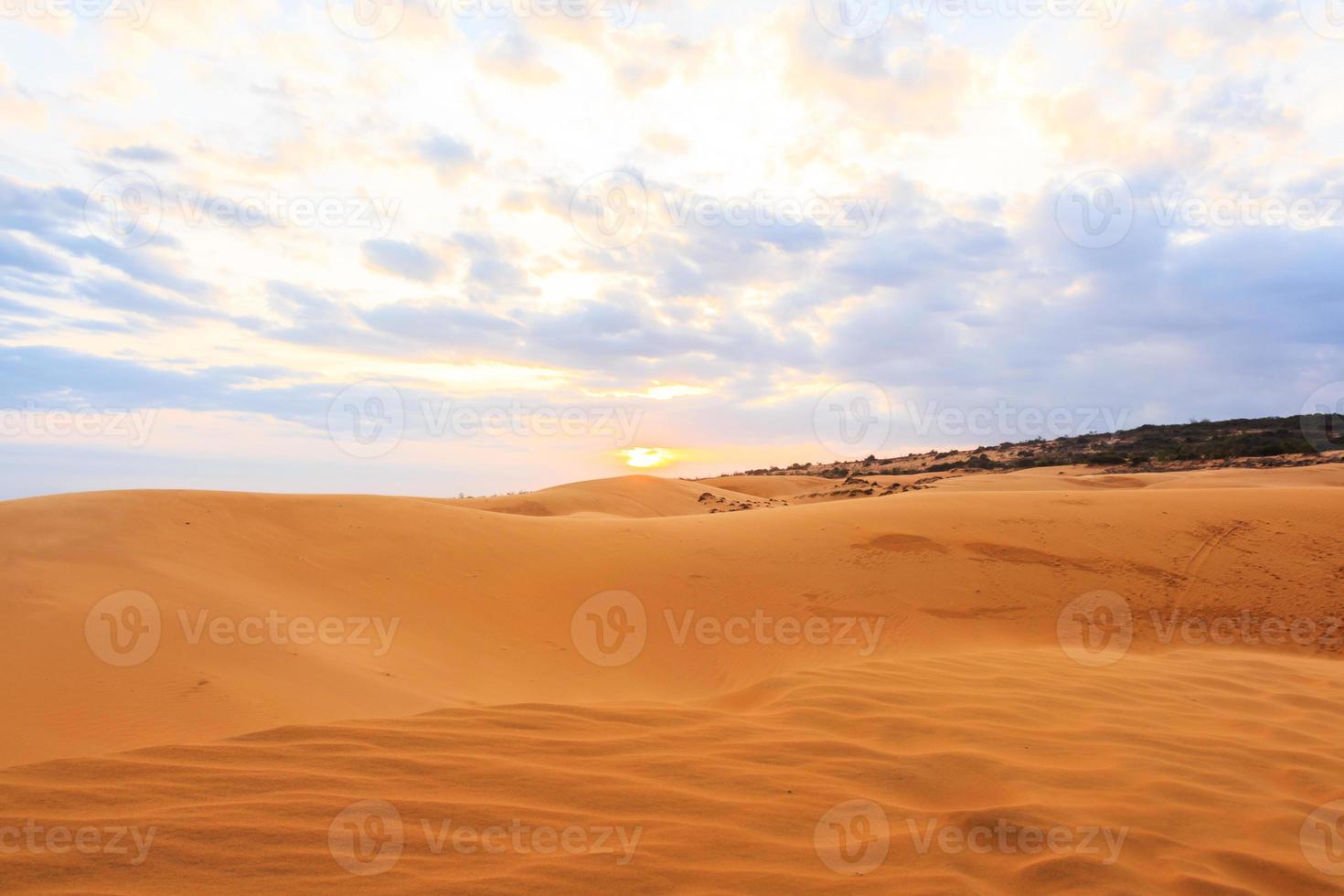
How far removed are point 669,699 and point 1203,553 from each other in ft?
22.7

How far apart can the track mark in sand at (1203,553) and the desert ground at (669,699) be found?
1.3 inches

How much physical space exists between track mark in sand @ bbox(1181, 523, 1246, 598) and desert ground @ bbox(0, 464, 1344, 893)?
Result: 0.03 meters

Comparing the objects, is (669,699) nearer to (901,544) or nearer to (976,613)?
(976,613)

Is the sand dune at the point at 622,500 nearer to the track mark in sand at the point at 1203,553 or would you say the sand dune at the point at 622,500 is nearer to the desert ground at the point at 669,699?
the desert ground at the point at 669,699

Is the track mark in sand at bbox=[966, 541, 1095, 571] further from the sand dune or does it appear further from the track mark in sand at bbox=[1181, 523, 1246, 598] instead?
the sand dune

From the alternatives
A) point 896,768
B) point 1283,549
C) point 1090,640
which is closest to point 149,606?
point 896,768

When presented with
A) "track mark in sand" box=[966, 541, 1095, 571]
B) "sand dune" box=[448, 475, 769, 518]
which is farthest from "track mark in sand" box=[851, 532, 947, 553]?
"sand dune" box=[448, 475, 769, 518]

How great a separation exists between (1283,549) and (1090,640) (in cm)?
340

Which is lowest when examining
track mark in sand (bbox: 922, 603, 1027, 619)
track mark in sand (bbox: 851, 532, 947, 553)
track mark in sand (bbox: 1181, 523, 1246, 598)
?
track mark in sand (bbox: 922, 603, 1027, 619)

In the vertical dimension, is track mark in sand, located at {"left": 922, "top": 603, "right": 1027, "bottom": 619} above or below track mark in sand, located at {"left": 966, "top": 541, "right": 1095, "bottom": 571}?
below

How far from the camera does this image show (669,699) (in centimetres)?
565

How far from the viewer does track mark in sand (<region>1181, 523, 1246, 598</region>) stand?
326 inches

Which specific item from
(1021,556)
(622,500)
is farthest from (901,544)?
(622,500)

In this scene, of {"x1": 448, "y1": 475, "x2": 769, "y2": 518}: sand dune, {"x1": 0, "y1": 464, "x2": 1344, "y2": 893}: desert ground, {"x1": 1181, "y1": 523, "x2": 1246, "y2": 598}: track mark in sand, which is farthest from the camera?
{"x1": 448, "y1": 475, "x2": 769, "y2": 518}: sand dune
